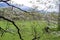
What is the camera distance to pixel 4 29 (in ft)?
9.83

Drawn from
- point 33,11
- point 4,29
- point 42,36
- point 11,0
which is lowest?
point 42,36

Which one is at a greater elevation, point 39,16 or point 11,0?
point 11,0

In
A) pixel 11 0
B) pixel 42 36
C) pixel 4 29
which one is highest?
pixel 11 0

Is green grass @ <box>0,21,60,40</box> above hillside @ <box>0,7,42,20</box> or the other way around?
the other way around

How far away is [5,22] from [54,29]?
0.90m

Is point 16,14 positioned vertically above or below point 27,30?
above

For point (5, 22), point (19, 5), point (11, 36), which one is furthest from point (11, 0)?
point (11, 36)

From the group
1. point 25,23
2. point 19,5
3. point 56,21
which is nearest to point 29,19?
point 25,23

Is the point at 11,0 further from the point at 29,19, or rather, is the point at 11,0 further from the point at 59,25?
the point at 59,25

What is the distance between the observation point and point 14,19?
302 centimetres

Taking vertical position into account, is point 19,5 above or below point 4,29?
above

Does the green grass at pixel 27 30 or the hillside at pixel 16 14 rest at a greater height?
the hillside at pixel 16 14

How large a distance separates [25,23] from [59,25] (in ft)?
2.08

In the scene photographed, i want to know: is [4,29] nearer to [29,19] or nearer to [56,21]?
[29,19]
